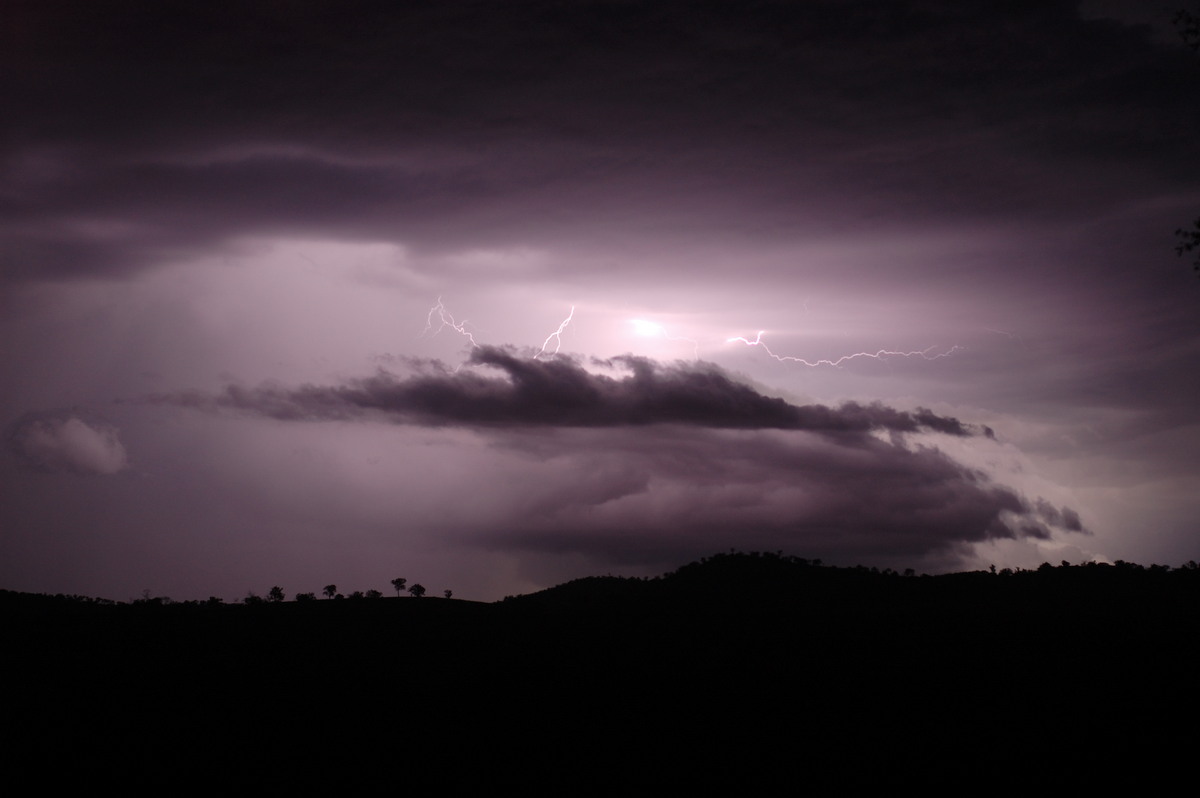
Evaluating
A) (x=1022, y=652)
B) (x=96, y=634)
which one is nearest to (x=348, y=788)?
(x=96, y=634)

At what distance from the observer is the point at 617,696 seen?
47656 mm

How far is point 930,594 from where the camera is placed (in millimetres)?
75125

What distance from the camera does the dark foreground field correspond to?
38.6m

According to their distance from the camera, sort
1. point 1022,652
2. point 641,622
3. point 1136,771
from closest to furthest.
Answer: point 1136,771 → point 1022,652 → point 641,622

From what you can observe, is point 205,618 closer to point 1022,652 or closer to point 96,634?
point 96,634

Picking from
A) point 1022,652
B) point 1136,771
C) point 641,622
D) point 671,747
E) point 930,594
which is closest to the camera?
point 1136,771

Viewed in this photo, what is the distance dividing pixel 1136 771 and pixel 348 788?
104ft

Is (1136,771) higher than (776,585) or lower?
lower

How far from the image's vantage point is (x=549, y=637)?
198ft

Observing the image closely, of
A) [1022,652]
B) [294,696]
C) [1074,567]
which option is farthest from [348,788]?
[1074,567]

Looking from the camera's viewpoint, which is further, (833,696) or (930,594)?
(930,594)

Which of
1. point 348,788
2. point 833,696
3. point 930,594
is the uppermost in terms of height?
point 930,594

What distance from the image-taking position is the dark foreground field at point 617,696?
38625 mm

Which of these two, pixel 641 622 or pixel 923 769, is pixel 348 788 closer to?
pixel 923 769
